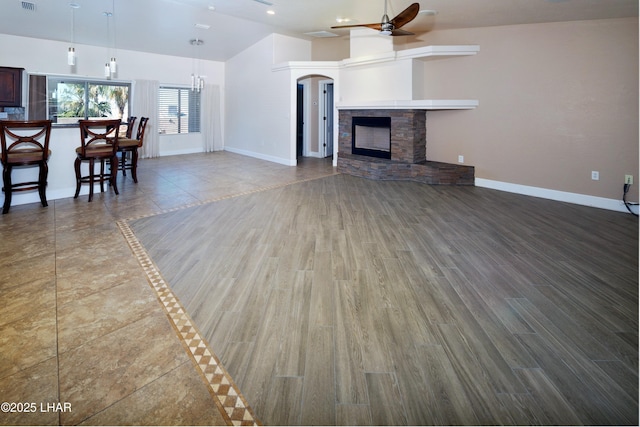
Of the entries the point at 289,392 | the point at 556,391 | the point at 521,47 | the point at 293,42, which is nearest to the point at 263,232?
the point at 289,392

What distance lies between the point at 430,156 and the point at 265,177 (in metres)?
3.42

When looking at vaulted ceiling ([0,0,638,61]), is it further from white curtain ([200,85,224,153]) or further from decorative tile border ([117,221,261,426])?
decorative tile border ([117,221,261,426])

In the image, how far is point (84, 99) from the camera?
9383 millimetres

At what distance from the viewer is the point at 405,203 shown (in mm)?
5500

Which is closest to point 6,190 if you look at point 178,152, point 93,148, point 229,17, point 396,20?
point 93,148

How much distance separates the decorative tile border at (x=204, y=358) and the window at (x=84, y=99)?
8.06 meters

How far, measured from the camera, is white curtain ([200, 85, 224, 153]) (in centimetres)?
1147

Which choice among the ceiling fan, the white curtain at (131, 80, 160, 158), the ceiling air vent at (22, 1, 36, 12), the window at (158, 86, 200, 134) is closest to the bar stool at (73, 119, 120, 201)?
the ceiling air vent at (22, 1, 36, 12)

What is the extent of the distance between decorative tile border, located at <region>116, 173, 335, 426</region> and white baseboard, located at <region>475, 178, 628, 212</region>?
5.80m

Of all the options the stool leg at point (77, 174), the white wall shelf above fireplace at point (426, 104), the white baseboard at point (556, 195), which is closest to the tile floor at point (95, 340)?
the stool leg at point (77, 174)

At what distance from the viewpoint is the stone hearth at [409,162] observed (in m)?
6.89

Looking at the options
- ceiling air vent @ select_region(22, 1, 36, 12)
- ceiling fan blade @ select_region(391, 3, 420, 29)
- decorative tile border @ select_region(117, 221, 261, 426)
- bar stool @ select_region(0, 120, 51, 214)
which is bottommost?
decorative tile border @ select_region(117, 221, 261, 426)

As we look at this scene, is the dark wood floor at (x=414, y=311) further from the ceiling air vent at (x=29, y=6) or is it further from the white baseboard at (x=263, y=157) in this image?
the ceiling air vent at (x=29, y=6)

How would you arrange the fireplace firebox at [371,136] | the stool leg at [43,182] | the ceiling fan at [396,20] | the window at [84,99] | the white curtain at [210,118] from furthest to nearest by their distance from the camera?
the white curtain at [210,118]
the window at [84,99]
the fireplace firebox at [371,136]
the stool leg at [43,182]
the ceiling fan at [396,20]
